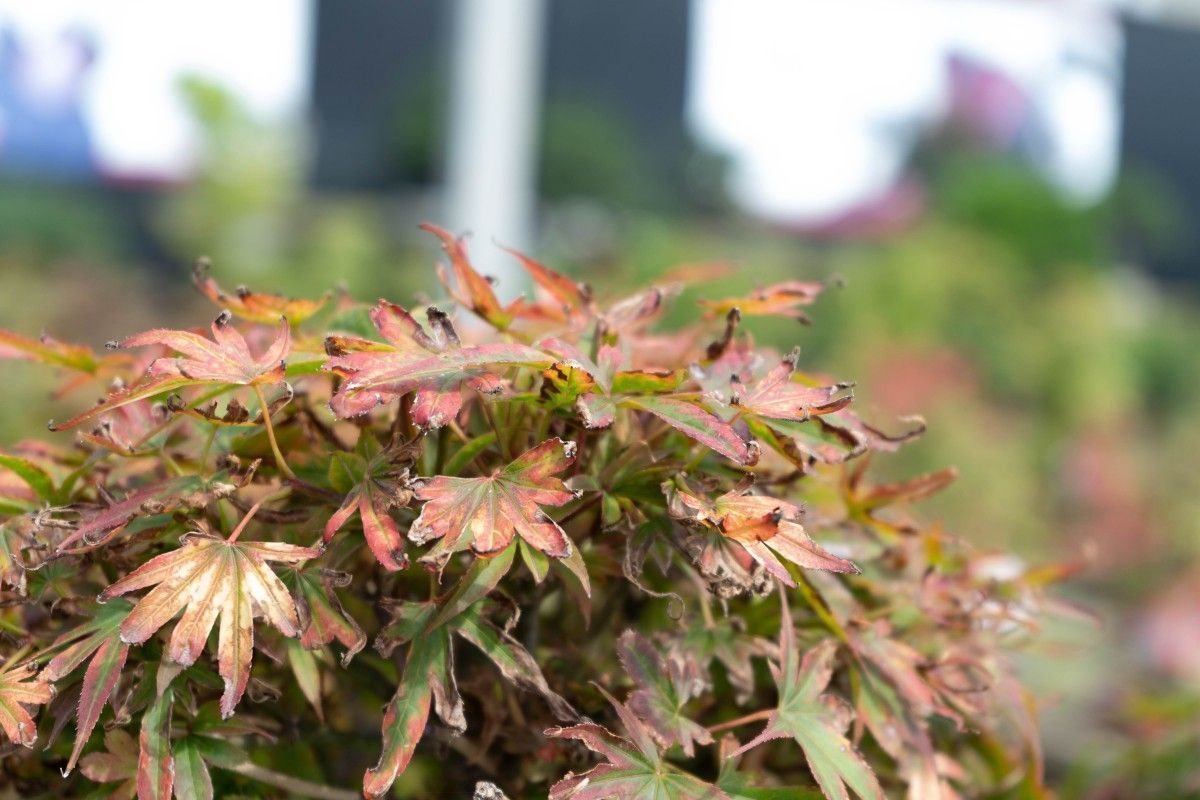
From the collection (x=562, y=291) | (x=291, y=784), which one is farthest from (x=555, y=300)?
(x=291, y=784)

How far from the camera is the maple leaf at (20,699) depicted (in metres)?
0.55

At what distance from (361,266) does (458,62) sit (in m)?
2.53

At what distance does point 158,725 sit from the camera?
561 millimetres

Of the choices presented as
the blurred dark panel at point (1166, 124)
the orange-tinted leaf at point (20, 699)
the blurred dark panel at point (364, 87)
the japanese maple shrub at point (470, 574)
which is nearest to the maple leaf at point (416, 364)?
the japanese maple shrub at point (470, 574)

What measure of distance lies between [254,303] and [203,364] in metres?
0.13

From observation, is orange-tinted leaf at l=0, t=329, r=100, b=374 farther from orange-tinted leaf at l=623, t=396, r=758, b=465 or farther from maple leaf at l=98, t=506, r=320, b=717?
orange-tinted leaf at l=623, t=396, r=758, b=465

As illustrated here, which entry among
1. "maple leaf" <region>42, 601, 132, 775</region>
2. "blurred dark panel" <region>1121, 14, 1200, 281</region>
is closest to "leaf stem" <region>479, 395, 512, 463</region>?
"maple leaf" <region>42, 601, 132, 775</region>

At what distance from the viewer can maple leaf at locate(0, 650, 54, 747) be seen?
0.55 meters

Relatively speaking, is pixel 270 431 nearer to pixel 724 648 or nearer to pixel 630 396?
pixel 630 396

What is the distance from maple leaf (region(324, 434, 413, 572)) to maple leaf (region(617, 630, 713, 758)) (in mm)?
138

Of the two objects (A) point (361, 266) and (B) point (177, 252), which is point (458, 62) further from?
(B) point (177, 252)

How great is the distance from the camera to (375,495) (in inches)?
22.6

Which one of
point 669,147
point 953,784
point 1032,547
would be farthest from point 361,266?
point 953,784

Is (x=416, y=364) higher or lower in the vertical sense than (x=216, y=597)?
higher
